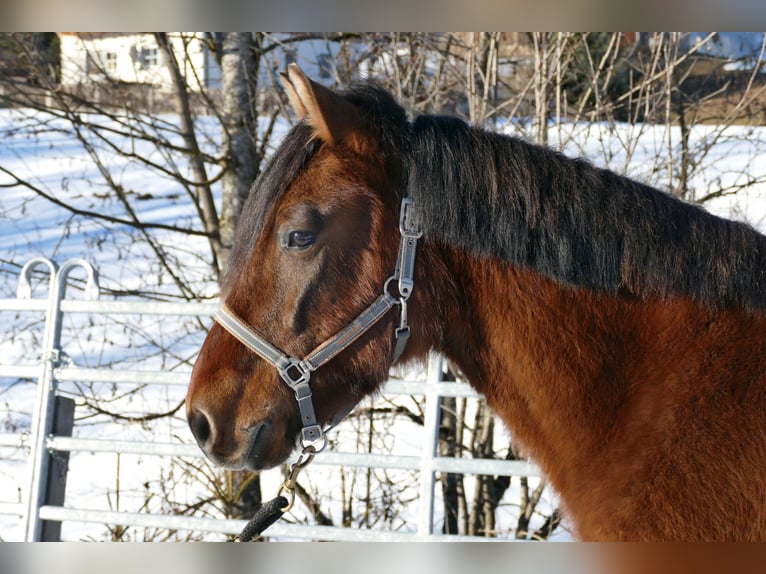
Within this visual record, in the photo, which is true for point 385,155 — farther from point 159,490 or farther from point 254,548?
point 159,490

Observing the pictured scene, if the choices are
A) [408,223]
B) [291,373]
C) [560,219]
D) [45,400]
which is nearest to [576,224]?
[560,219]

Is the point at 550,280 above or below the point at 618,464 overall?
above

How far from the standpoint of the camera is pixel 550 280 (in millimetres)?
1976

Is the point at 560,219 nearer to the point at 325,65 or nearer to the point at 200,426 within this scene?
the point at 200,426

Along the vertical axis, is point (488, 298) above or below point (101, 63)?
below

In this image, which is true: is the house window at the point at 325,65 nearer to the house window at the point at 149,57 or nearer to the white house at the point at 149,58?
the white house at the point at 149,58

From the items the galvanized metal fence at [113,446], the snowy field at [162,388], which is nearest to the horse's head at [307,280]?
the galvanized metal fence at [113,446]

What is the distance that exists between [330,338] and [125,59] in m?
6.12

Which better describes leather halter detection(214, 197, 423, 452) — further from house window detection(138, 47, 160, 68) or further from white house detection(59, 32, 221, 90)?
house window detection(138, 47, 160, 68)

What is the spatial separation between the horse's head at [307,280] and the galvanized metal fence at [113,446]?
5.82ft

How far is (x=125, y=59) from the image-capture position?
7.19 m

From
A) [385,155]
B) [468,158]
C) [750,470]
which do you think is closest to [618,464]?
[750,470]
